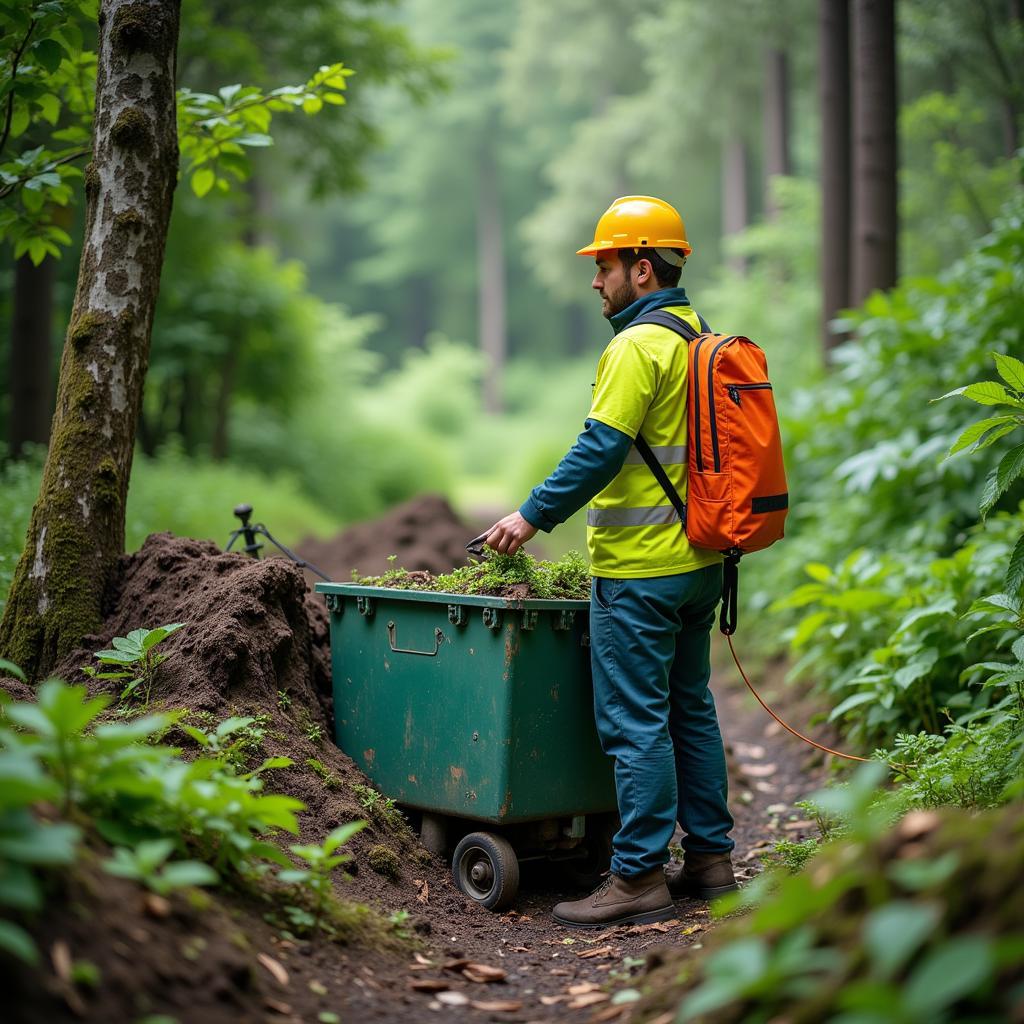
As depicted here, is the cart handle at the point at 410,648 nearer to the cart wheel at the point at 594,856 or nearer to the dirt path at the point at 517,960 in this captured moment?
the dirt path at the point at 517,960

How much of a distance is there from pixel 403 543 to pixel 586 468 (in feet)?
22.9

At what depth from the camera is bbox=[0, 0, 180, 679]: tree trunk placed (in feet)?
14.4

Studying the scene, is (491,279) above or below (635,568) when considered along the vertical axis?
above

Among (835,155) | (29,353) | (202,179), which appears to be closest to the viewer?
(202,179)

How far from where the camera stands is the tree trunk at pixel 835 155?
11.3 metres

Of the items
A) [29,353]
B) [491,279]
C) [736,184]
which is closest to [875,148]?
[29,353]

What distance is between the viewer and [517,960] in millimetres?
3523

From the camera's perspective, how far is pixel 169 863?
2.77 meters

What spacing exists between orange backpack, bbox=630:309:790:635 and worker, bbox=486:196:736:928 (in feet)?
0.15

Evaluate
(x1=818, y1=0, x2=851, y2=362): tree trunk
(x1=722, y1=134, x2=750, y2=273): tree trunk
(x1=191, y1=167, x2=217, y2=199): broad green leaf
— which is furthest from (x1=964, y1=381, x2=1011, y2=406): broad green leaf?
Answer: (x1=722, y1=134, x2=750, y2=273): tree trunk

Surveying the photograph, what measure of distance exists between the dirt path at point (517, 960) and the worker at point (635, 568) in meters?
0.17

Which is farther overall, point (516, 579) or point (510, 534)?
point (516, 579)

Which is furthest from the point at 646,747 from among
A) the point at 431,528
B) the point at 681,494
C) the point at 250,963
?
the point at 431,528

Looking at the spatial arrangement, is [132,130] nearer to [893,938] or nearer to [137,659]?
[137,659]
